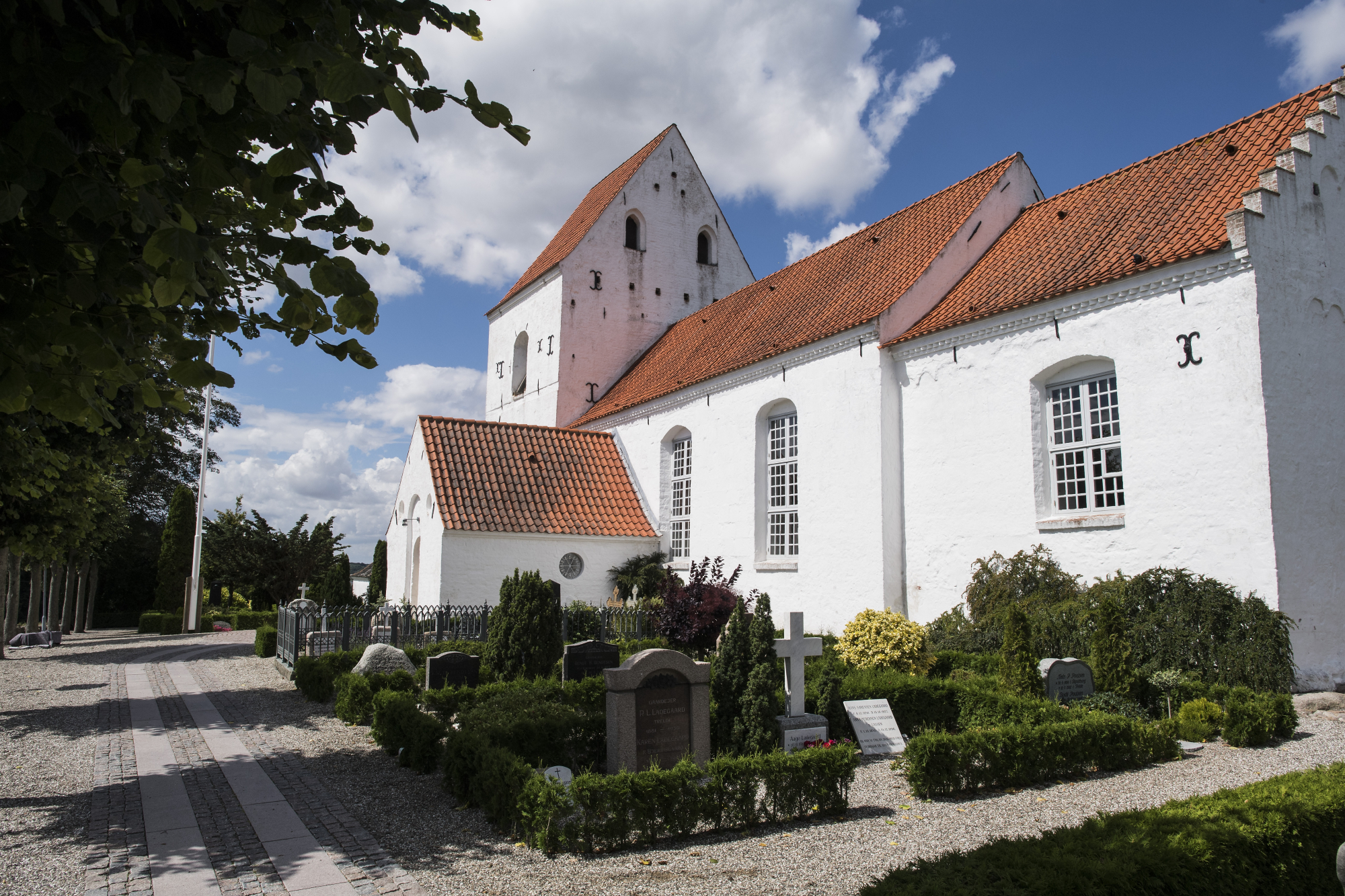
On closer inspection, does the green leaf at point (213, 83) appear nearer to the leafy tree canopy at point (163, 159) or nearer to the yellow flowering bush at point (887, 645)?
the leafy tree canopy at point (163, 159)

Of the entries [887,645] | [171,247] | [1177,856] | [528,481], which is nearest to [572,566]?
[528,481]

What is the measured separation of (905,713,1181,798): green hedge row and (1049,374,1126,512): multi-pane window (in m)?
4.70

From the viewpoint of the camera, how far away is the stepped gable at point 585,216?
2566cm

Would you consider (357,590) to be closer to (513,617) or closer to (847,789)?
(513,617)

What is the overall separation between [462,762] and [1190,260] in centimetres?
1076

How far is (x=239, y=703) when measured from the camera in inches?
465

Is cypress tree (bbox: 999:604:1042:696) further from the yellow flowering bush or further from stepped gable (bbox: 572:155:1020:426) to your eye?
stepped gable (bbox: 572:155:1020:426)

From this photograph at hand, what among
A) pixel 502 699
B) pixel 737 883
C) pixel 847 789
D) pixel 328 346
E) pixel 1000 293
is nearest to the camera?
pixel 328 346

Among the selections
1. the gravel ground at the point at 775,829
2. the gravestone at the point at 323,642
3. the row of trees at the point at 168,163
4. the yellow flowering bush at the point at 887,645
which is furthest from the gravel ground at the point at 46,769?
the yellow flowering bush at the point at 887,645

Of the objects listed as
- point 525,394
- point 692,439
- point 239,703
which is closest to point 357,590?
point 525,394

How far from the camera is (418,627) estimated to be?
1525 cm

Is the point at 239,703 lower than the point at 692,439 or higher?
lower

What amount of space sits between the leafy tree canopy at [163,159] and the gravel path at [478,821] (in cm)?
355

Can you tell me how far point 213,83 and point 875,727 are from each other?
27.5ft
